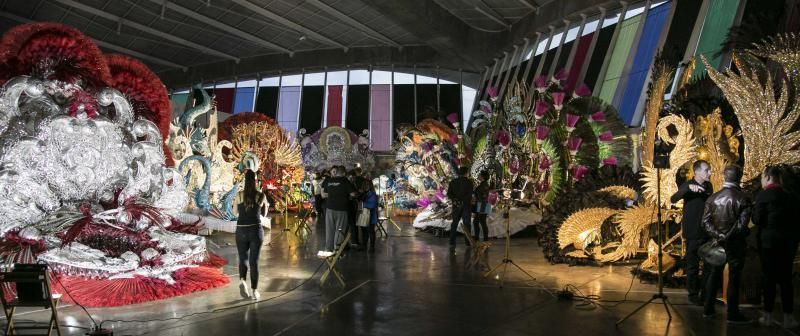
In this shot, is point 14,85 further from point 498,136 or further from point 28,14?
point 28,14

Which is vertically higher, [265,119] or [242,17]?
[242,17]

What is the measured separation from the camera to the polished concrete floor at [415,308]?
17.6 feet

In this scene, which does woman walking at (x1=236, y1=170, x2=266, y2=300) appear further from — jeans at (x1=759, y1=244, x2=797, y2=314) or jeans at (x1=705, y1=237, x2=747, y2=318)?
jeans at (x1=759, y1=244, x2=797, y2=314)

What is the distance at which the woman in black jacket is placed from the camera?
17.4 ft

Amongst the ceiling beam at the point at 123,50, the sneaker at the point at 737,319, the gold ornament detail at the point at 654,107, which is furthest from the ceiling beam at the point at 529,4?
the sneaker at the point at 737,319

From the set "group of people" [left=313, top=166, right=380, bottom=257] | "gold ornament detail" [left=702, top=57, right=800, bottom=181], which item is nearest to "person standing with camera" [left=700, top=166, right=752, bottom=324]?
"gold ornament detail" [left=702, top=57, right=800, bottom=181]

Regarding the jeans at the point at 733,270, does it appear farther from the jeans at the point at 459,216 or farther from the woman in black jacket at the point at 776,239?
the jeans at the point at 459,216

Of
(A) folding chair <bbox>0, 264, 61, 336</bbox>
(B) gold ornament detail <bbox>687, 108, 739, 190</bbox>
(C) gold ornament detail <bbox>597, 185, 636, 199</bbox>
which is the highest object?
(B) gold ornament detail <bbox>687, 108, 739, 190</bbox>

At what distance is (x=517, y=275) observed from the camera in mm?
7984

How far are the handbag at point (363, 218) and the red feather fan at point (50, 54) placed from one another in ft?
14.4

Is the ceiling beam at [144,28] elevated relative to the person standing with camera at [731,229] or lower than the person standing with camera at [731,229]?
elevated

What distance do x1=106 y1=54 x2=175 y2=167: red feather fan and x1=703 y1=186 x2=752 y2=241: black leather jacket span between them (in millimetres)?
6183

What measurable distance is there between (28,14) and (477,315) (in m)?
22.9

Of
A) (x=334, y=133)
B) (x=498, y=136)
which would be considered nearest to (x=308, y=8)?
(x=334, y=133)
